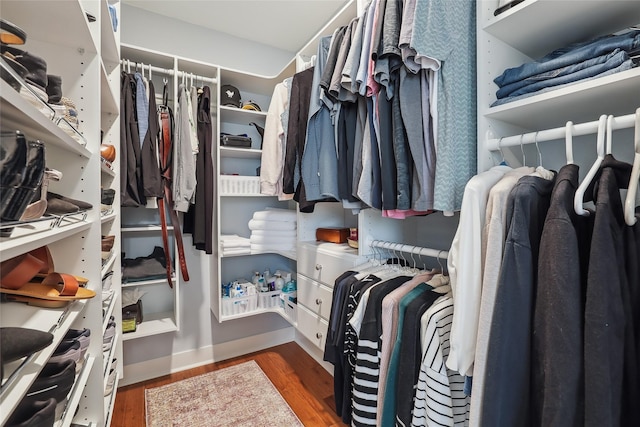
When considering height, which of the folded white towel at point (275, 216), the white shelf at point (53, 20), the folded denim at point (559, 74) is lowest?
the folded white towel at point (275, 216)

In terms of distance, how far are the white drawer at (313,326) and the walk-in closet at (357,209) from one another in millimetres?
17

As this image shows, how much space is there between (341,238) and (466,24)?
1.21m

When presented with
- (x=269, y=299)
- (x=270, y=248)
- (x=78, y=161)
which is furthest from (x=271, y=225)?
(x=78, y=161)

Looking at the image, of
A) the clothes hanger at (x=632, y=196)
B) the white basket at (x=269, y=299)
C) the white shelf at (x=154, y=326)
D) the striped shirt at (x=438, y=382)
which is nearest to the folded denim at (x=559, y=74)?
the clothes hanger at (x=632, y=196)

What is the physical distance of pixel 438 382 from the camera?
34.2 inches

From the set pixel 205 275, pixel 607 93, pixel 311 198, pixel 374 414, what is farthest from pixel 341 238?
pixel 607 93

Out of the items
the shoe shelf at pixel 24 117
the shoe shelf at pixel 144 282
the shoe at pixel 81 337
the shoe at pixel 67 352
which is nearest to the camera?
the shoe shelf at pixel 24 117

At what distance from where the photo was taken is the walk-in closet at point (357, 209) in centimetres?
60

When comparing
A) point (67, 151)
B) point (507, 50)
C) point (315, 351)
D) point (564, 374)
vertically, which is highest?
point (507, 50)

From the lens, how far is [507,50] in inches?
40.8

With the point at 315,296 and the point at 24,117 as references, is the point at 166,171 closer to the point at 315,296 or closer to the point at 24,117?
the point at 315,296

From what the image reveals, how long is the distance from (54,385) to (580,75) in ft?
5.13

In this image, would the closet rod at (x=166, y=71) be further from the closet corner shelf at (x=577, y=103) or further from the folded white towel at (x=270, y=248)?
the closet corner shelf at (x=577, y=103)

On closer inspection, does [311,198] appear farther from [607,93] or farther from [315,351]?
[315,351]
